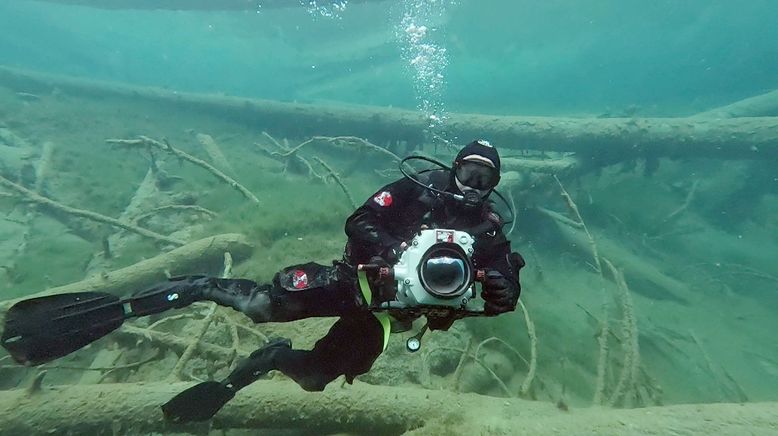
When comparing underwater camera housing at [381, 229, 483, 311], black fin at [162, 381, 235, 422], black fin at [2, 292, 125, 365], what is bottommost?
black fin at [162, 381, 235, 422]

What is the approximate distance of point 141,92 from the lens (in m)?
18.5

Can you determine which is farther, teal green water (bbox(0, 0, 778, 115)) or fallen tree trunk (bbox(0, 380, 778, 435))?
teal green water (bbox(0, 0, 778, 115))

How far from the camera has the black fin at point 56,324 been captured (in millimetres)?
2566

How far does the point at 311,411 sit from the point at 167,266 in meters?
3.48

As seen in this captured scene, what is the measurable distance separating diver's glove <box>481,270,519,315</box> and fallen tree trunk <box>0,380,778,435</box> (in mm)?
1316

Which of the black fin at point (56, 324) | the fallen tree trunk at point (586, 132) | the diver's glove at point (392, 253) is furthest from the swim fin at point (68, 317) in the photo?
the fallen tree trunk at point (586, 132)

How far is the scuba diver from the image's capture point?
2.55m

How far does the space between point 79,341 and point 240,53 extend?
236 ft

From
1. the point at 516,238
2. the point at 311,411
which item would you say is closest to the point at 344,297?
the point at 311,411

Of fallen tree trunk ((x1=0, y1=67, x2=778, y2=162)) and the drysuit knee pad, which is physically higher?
fallen tree trunk ((x1=0, y1=67, x2=778, y2=162))

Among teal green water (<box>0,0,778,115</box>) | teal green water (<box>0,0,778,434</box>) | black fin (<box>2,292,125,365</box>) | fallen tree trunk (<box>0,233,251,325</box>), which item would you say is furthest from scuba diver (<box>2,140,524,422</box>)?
teal green water (<box>0,0,778,115</box>)

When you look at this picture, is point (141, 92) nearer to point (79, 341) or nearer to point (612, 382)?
point (79, 341)

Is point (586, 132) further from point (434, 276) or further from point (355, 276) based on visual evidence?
point (434, 276)

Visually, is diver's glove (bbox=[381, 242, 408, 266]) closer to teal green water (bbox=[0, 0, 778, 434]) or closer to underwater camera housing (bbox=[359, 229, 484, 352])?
underwater camera housing (bbox=[359, 229, 484, 352])
